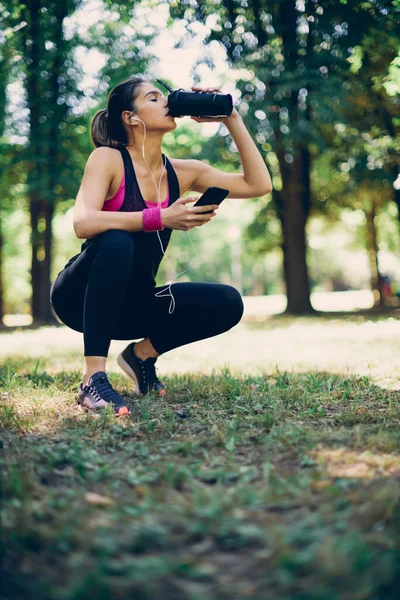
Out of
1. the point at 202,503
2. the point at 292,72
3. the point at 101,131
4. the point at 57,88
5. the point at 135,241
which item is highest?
the point at 57,88

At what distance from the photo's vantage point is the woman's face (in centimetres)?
307

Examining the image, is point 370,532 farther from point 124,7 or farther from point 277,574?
point 124,7

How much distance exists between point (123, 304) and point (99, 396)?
603 mm

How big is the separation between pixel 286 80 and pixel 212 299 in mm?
8532

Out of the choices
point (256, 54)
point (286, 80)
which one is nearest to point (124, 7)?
point (256, 54)

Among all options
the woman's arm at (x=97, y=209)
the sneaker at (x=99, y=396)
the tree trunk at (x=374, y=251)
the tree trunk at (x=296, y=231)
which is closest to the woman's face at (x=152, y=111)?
the woman's arm at (x=97, y=209)

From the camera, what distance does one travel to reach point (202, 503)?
1568 millimetres

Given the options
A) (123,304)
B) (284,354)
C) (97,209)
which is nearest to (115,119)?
(97,209)

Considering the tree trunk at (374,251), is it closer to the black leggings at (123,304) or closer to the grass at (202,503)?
the black leggings at (123,304)

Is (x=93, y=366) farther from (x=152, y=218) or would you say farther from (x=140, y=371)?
(x=152, y=218)

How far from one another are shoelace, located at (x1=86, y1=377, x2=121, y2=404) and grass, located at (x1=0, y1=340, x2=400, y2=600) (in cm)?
13

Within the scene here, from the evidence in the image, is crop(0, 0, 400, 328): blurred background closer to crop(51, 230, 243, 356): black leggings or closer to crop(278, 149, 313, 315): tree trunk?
crop(278, 149, 313, 315): tree trunk

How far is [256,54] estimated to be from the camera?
448 inches

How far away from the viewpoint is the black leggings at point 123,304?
2.91 metres
